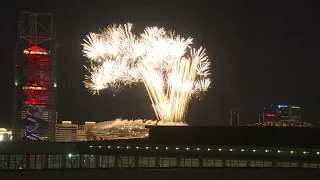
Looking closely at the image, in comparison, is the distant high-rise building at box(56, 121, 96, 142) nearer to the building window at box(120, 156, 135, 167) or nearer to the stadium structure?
the stadium structure

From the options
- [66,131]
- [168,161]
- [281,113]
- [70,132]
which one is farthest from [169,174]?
[281,113]

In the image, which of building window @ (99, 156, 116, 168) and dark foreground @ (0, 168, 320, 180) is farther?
building window @ (99, 156, 116, 168)

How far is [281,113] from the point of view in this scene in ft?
480

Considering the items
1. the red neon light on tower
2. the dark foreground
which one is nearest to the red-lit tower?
the red neon light on tower

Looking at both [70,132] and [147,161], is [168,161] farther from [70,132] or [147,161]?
[70,132]

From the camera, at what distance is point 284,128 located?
5450 centimetres

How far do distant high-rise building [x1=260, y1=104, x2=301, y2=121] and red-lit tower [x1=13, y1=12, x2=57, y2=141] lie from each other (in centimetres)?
7611

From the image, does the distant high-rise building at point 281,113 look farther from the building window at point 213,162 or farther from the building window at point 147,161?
the building window at point 213,162

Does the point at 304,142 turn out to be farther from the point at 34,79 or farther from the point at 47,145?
the point at 34,79

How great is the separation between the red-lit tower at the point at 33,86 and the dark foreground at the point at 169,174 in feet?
231

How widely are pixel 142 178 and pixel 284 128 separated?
37.3 metres

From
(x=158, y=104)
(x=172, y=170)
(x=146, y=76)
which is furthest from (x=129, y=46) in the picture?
(x=172, y=170)

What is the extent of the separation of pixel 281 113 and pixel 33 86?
81.9 metres

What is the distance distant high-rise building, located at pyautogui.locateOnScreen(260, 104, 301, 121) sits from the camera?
477ft
